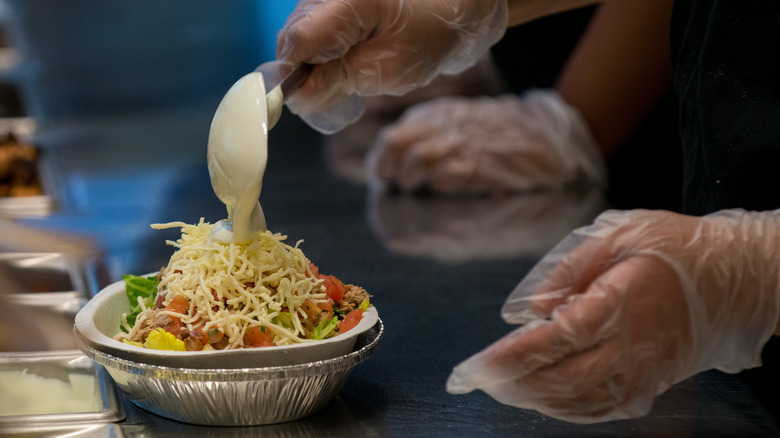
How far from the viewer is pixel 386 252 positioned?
1.99 metres

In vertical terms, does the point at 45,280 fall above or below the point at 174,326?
below

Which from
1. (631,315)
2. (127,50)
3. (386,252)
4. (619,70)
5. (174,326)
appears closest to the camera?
(631,315)

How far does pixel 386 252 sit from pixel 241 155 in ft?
3.37

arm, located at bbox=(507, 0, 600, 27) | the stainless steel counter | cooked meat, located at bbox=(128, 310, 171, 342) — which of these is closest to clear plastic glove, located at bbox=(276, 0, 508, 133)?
arm, located at bbox=(507, 0, 600, 27)

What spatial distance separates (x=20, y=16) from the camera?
3.37 m

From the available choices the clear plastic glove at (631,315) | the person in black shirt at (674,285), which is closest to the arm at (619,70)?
the person in black shirt at (674,285)

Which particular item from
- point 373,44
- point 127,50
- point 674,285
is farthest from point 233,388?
point 127,50

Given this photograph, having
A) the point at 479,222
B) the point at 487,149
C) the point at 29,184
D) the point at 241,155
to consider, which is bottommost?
the point at 479,222

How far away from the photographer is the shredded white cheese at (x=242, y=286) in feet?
3.15

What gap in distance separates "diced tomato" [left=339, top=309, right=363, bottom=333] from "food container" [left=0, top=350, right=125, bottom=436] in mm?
311

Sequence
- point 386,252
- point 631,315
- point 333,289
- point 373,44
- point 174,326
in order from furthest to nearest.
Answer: point 386,252, point 373,44, point 333,289, point 174,326, point 631,315

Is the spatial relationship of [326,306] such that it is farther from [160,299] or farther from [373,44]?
[373,44]

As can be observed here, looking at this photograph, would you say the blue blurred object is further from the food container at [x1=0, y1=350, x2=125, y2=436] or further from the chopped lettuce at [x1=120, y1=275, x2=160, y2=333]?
the chopped lettuce at [x1=120, y1=275, x2=160, y2=333]

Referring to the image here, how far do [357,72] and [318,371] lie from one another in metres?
0.72
